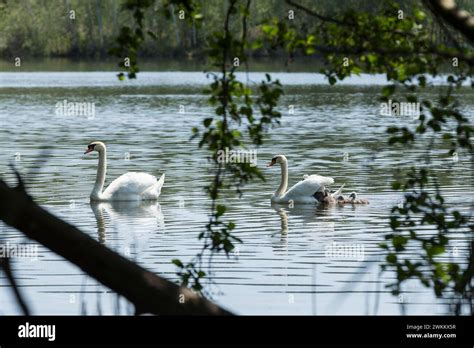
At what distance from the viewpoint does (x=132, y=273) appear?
3.30 metres

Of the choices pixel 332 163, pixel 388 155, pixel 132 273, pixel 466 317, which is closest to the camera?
pixel 132 273

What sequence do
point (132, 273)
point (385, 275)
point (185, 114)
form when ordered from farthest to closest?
point (185, 114) → point (385, 275) → point (132, 273)

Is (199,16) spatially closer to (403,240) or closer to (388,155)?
(403,240)

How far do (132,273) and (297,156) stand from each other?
2332 centimetres

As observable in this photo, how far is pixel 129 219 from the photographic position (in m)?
17.2

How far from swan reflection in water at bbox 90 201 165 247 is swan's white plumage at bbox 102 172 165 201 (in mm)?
95

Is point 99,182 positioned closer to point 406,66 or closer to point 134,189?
point 134,189

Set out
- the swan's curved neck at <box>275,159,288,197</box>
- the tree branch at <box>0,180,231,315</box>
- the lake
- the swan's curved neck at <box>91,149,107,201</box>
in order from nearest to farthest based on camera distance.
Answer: the tree branch at <box>0,180,231,315</box>
the lake
the swan's curved neck at <box>275,159,288,197</box>
the swan's curved neck at <box>91,149,107,201</box>

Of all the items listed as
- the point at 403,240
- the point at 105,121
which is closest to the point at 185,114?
the point at 105,121

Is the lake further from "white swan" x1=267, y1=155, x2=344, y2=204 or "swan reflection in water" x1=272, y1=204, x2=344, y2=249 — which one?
"white swan" x1=267, y1=155, x2=344, y2=204

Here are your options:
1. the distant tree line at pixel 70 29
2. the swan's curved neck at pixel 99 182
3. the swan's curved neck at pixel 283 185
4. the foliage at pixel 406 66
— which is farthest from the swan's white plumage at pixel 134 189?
the distant tree line at pixel 70 29

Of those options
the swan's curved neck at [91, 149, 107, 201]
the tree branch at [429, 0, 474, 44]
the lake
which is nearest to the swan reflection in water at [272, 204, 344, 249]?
the lake

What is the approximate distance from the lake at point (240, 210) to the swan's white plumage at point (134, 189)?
21 centimetres

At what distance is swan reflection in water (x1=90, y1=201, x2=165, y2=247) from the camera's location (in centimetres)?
1538
